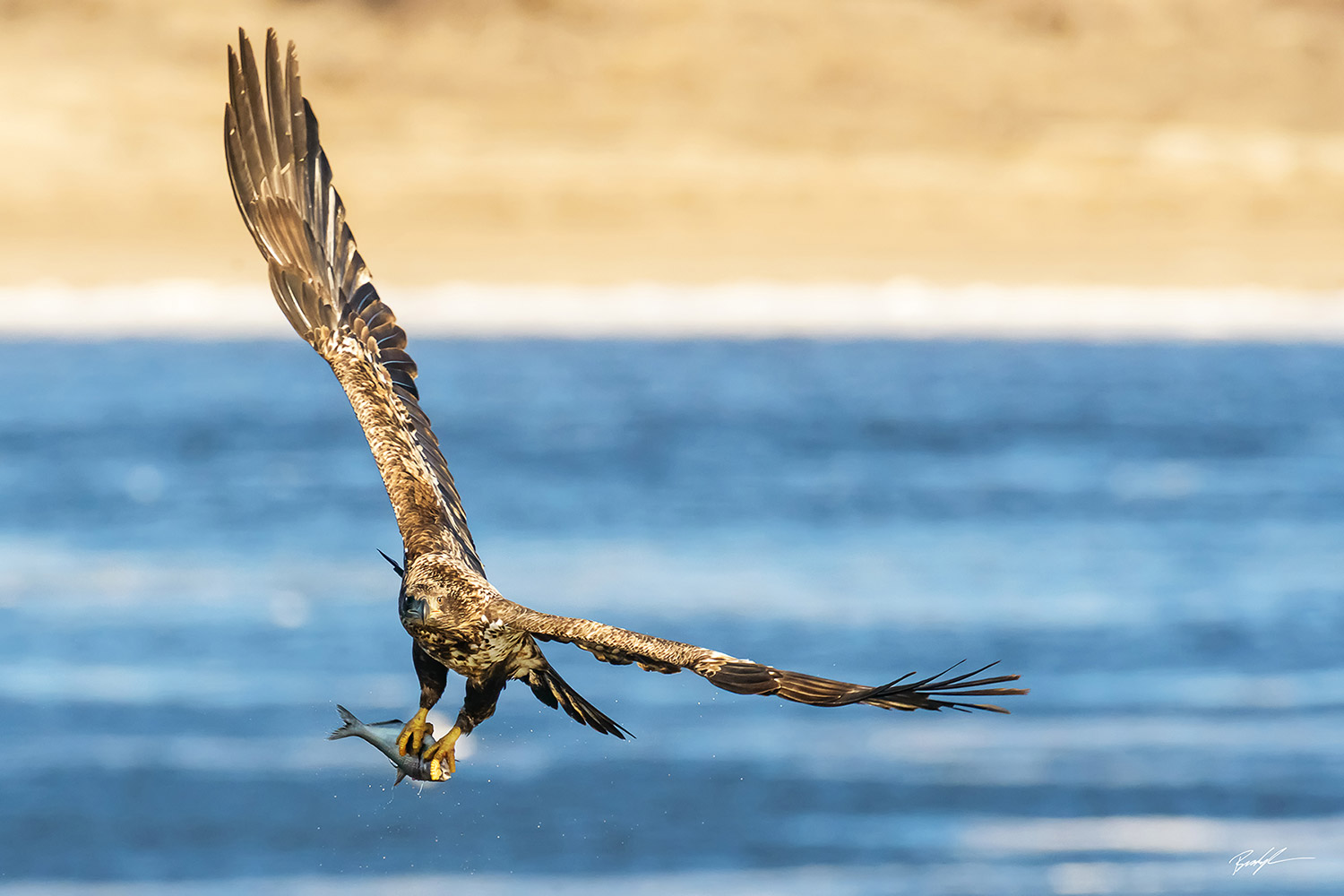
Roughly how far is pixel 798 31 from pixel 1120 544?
5310cm

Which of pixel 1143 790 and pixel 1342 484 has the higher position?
pixel 1342 484

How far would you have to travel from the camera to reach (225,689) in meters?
22.6

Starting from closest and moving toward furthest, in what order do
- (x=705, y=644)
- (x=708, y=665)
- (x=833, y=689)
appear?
1. (x=833, y=689)
2. (x=708, y=665)
3. (x=705, y=644)

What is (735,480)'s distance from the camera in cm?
4122

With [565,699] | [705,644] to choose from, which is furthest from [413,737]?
[705,644]

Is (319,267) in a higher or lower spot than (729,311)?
lower

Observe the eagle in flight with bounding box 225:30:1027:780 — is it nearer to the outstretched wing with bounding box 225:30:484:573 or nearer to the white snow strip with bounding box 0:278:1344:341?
the outstretched wing with bounding box 225:30:484:573

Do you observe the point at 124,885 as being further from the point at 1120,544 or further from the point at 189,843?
the point at 1120,544

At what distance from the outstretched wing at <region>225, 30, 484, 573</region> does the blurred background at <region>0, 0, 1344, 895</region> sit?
6.76m

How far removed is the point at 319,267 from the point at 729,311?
66312mm

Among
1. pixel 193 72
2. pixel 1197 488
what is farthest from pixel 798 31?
pixel 1197 488

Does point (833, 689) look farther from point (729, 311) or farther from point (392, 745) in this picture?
point (729, 311)

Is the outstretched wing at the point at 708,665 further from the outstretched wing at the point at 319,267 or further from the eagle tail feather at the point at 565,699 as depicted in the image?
the outstretched wing at the point at 319,267
